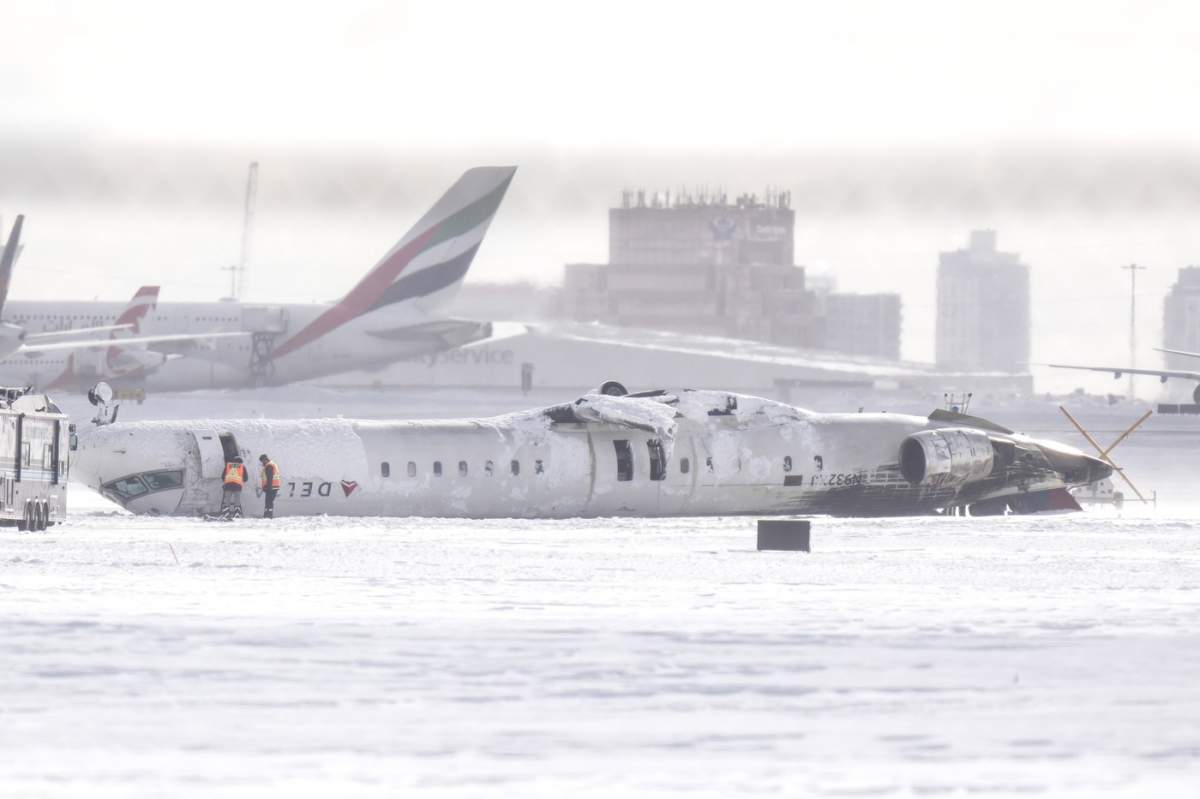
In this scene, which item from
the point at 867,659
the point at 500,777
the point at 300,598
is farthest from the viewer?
the point at 300,598

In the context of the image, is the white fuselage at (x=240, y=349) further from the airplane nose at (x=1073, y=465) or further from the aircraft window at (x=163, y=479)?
the aircraft window at (x=163, y=479)

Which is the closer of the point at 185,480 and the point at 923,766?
the point at 923,766

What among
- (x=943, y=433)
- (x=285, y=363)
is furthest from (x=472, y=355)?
(x=943, y=433)

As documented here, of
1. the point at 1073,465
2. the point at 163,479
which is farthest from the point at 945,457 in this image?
the point at 163,479

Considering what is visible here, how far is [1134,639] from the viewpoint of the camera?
22.3 m

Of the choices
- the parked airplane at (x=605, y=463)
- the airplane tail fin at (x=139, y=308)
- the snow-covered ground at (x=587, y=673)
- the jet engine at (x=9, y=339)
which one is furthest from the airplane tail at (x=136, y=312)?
the snow-covered ground at (x=587, y=673)

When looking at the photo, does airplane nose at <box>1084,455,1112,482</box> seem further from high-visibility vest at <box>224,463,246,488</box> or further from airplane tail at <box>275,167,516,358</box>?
airplane tail at <box>275,167,516,358</box>

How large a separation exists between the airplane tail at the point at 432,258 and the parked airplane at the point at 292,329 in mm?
46

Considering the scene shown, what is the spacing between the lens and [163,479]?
3959 centimetres

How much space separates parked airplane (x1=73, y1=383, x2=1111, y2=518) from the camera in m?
40.0

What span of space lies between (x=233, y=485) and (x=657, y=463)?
29.2 ft

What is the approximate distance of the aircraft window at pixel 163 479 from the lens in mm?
39531

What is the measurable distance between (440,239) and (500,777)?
252ft

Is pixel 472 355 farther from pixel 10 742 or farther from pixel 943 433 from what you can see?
pixel 10 742
